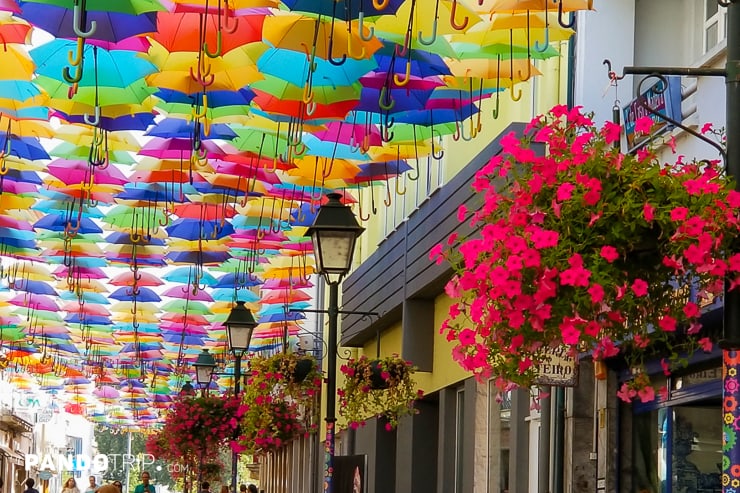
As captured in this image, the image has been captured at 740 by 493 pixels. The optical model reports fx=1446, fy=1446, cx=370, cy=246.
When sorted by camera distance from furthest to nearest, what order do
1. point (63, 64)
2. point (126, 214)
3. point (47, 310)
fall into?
point (47, 310) < point (126, 214) < point (63, 64)

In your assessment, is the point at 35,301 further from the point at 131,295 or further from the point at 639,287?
the point at 639,287

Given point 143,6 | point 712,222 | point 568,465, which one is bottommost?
point 568,465

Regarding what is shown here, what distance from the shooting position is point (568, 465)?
12.9m

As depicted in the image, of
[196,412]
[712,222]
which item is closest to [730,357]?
[712,222]

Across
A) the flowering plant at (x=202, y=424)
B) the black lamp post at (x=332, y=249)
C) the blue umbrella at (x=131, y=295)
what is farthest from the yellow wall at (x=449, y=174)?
the blue umbrella at (x=131, y=295)

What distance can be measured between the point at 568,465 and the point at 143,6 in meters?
5.43

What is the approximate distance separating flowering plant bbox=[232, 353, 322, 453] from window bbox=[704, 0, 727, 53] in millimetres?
7754

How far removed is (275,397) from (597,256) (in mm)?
17273

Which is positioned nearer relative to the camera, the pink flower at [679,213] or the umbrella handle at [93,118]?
the pink flower at [679,213]

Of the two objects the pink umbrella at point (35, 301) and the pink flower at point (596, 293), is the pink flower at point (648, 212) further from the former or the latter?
the pink umbrella at point (35, 301)

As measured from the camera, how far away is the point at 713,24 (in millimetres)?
11133

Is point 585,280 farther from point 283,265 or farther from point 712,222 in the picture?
point 283,265

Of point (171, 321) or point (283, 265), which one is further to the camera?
point (171, 321)

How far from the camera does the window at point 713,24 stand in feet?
35.4
